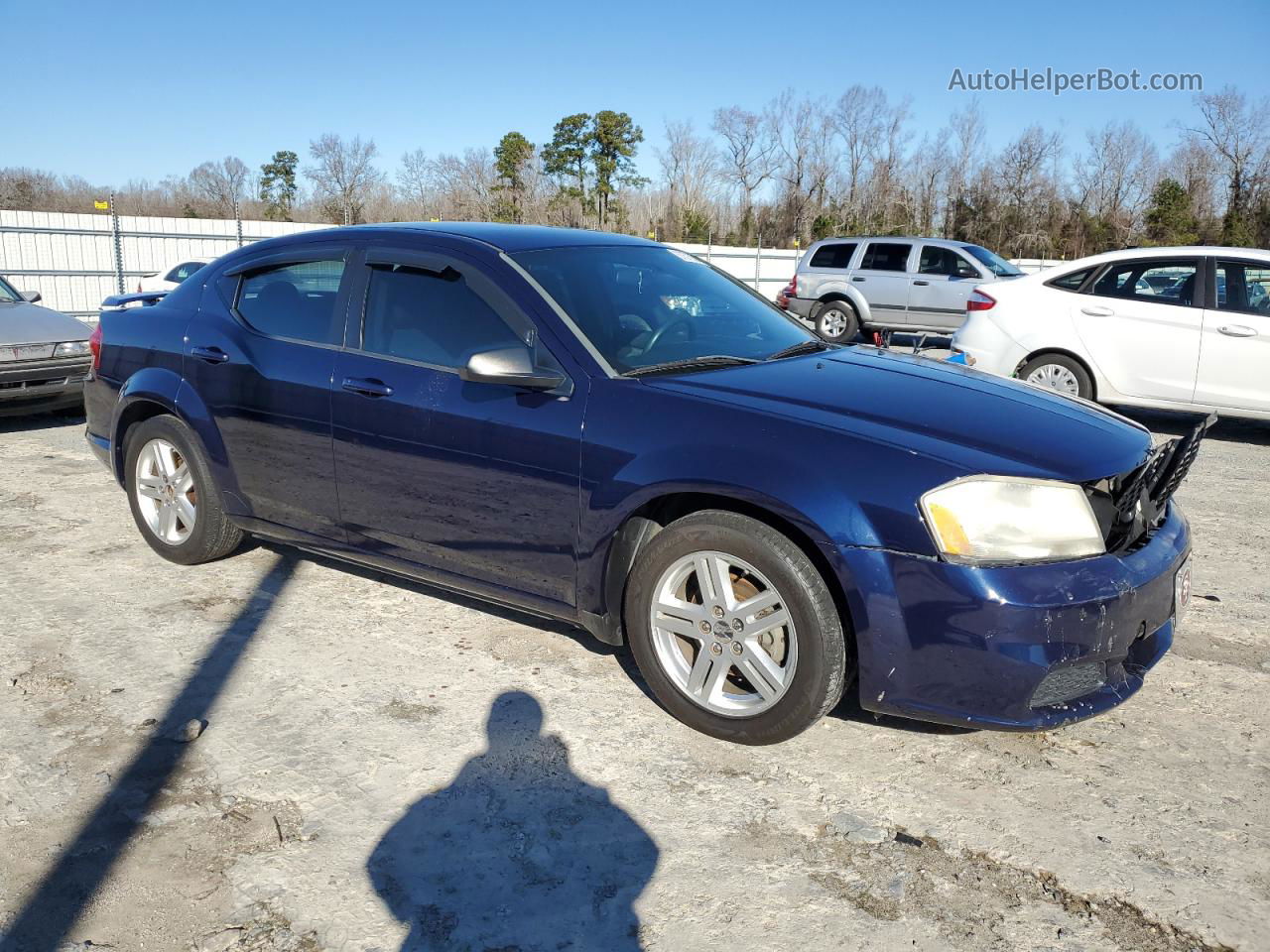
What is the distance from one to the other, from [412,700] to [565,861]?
44.1 inches

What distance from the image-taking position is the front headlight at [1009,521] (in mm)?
→ 2834

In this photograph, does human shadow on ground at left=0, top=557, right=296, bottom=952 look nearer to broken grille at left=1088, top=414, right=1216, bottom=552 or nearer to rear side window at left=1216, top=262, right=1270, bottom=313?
broken grille at left=1088, top=414, right=1216, bottom=552

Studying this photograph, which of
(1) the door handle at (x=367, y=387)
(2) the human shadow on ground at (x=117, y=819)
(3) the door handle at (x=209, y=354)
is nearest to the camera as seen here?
(2) the human shadow on ground at (x=117, y=819)

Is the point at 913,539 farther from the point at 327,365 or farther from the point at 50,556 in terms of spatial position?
the point at 50,556

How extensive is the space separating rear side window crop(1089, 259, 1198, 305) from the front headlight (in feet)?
21.4

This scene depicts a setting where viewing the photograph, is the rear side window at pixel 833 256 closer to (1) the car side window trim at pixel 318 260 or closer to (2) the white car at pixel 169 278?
(2) the white car at pixel 169 278

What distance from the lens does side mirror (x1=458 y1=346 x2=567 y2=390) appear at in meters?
3.43

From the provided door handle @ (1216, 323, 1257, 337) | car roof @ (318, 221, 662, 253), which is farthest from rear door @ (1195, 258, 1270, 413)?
car roof @ (318, 221, 662, 253)

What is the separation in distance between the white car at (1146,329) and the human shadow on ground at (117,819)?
6354mm

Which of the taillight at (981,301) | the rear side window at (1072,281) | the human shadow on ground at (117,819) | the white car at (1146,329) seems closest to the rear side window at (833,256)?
the taillight at (981,301)

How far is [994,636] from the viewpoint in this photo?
9.17 ft

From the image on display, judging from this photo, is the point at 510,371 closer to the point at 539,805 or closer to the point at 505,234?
the point at 505,234

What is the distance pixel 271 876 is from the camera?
8.45ft

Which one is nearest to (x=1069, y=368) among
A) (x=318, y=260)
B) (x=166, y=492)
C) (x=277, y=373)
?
(x=318, y=260)
